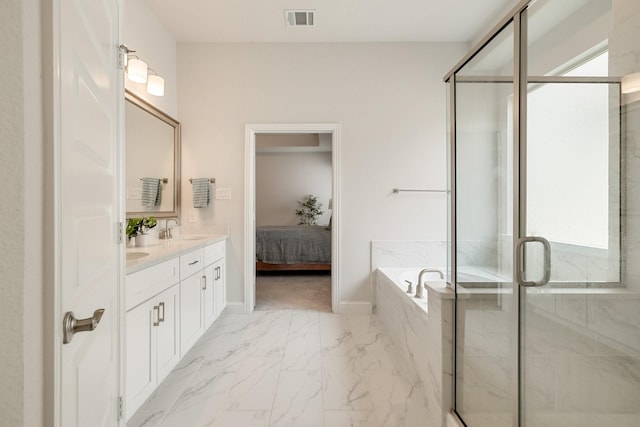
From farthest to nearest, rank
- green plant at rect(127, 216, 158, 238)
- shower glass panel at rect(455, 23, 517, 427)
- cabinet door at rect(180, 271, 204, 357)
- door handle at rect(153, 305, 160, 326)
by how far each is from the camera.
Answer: green plant at rect(127, 216, 158, 238) < cabinet door at rect(180, 271, 204, 357) < door handle at rect(153, 305, 160, 326) < shower glass panel at rect(455, 23, 517, 427)

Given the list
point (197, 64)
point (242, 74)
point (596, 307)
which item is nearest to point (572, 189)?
→ point (596, 307)

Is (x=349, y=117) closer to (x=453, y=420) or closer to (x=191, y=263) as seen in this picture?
(x=191, y=263)

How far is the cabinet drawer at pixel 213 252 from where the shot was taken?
8.29 feet

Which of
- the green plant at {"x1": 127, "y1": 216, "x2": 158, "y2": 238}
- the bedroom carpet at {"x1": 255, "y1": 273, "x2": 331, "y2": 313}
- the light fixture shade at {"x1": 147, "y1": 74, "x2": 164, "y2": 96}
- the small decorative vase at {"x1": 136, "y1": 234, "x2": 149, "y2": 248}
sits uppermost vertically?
the light fixture shade at {"x1": 147, "y1": 74, "x2": 164, "y2": 96}

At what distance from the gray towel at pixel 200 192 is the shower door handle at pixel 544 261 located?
2.78 m

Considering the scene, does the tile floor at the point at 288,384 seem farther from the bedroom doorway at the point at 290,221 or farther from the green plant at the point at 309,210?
the green plant at the point at 309,210

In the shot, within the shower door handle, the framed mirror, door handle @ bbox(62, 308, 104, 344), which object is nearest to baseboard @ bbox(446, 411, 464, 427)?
the shower door handle

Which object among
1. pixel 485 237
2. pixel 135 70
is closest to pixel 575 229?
pixel 485 237

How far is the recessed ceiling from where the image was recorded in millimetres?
2615

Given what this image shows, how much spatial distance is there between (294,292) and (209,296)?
→ 1564 mm

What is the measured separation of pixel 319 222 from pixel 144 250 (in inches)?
211

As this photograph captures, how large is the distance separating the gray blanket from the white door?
3745 millimetres

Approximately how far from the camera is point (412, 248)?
3.22m
